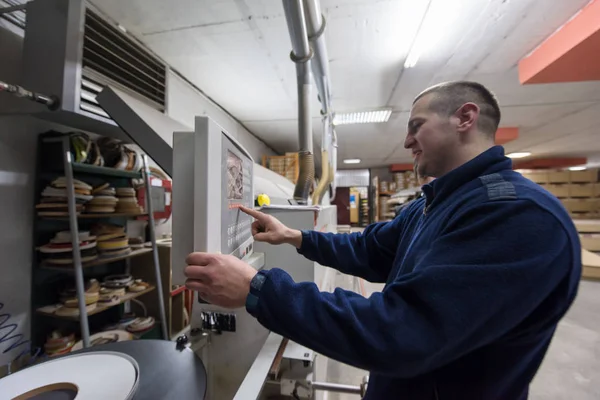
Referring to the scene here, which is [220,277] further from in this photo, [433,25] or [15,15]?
[433,25]

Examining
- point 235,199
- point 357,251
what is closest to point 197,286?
point 235,199

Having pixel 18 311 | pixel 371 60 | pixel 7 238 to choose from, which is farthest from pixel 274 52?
pixel 18 311

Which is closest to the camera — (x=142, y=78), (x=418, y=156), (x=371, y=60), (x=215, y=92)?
(x=418, y=156)

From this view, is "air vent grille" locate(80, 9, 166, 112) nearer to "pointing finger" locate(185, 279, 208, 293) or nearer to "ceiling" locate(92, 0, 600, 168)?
"ceiling" locate(92, 0, 600, 168)

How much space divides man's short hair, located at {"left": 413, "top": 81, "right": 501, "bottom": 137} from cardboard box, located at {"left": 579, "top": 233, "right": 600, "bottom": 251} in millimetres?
8357

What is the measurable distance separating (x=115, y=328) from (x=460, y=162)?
8.55 ft

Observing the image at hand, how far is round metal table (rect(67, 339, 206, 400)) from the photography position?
0.73 meters

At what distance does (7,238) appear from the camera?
4.90 ft

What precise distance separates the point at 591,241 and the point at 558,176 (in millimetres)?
2042

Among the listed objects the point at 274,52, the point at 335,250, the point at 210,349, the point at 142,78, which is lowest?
the point at 210,349

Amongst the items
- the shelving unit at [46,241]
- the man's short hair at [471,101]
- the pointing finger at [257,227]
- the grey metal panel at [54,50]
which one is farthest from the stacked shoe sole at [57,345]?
the man's short hair at [471,101]

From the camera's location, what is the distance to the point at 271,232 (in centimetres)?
100

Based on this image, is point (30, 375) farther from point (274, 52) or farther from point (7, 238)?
point (274, 52)

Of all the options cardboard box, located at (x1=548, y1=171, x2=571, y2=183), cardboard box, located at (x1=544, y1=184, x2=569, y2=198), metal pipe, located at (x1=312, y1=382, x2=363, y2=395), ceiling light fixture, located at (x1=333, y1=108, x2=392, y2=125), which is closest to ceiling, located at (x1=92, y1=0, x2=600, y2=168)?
ceiling light fixture, located at (x1=333, y1=108, x2=392, y2=125)
